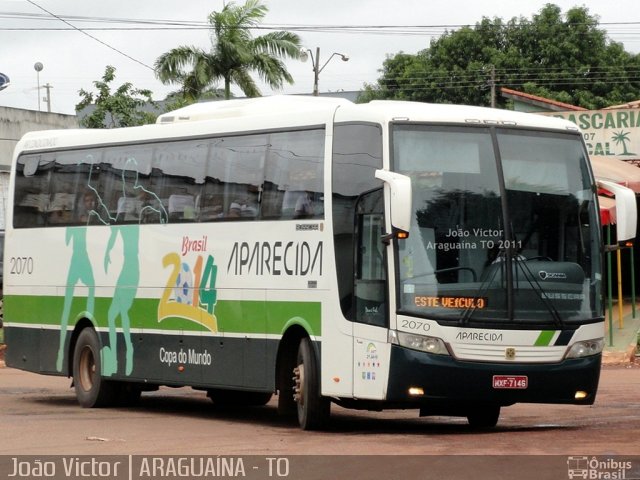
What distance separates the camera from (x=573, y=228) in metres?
14.3

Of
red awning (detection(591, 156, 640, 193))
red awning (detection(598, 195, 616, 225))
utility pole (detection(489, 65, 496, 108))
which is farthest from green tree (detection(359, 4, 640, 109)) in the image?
red awning (detection(598, 195, 616, 225))

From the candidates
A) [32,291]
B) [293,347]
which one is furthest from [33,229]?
[293,347]

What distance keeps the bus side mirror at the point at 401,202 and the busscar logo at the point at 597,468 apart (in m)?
2.78

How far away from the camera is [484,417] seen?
1562 cm

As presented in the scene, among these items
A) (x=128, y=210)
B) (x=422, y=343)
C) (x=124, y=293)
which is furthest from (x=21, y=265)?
(x=422, y=343)

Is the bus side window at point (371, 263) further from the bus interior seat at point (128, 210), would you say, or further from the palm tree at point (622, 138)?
the palm tree at point (622, 138)

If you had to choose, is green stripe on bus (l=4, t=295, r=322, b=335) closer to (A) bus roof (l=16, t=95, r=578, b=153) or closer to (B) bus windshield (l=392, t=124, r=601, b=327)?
(B) bus windshield (l=392, t=124, r=601, b=327)

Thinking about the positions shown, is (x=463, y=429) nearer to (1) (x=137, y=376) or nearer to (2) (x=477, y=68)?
(1) (x=137, y=376)

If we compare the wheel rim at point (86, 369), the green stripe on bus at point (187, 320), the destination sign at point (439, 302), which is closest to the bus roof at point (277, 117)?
the destination sign at point (439, 302)

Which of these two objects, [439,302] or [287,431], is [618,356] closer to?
[287,431]

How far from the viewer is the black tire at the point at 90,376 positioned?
1859cm

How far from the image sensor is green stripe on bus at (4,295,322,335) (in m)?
15.0

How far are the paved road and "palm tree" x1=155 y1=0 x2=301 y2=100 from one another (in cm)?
2302

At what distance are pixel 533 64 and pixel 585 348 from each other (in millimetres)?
52467
